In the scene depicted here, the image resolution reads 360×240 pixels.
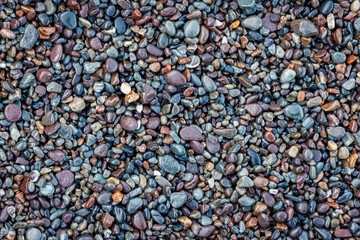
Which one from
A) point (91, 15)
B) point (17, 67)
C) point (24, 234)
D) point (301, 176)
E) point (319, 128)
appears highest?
point (91, 15)

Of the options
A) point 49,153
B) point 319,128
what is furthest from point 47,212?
point 319,128

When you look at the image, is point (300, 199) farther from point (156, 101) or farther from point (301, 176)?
point (156, 101)

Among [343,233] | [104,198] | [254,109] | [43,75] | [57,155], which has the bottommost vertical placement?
[343,233]

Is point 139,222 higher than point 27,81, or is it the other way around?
point 27,81

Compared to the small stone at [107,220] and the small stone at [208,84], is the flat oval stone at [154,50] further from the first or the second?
the small stone at [107,220]

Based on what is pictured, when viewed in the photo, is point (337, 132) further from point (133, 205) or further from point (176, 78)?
point (133, 205)

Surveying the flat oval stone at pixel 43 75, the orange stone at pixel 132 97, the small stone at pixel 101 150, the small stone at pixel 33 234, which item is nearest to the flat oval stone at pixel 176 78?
the orange stone at pixel 132 97

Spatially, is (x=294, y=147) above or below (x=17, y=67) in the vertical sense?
below

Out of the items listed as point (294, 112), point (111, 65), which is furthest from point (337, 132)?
point (111, 65)
